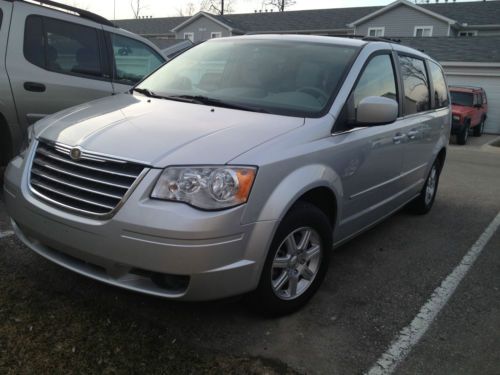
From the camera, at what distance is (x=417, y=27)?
3022 cm

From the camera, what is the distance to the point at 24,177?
3023mm

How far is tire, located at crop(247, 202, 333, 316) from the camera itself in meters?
2.89

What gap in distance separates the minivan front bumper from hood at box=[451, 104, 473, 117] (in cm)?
1522

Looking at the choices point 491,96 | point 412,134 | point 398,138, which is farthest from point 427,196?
point 491,96

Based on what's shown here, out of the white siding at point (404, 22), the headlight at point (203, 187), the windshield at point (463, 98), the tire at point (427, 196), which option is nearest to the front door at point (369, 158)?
the headlight at point (203, 187)

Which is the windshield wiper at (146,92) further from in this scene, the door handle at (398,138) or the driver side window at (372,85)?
the door handle at (398,138)

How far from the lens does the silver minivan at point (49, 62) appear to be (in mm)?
4637

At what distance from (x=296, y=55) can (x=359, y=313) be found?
202 cm

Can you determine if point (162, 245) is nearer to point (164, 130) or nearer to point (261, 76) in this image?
point (164, 130)

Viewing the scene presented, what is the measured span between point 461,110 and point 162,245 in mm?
16527

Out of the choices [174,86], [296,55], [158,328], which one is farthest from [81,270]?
Result: [296,55]

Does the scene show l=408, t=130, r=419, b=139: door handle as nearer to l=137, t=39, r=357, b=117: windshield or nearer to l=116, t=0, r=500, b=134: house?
l=137, t=39, r=357, b=117: windshield

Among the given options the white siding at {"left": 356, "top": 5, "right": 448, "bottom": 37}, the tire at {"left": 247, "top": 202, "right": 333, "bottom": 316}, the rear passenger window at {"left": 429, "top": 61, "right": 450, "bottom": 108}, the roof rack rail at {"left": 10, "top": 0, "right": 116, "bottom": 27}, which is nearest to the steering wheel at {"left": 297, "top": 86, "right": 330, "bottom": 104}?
the tire at {"left": 247, "top": 202, "right": 333, "bottom": 316}

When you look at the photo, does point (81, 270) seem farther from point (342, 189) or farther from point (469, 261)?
point (469, 261)
